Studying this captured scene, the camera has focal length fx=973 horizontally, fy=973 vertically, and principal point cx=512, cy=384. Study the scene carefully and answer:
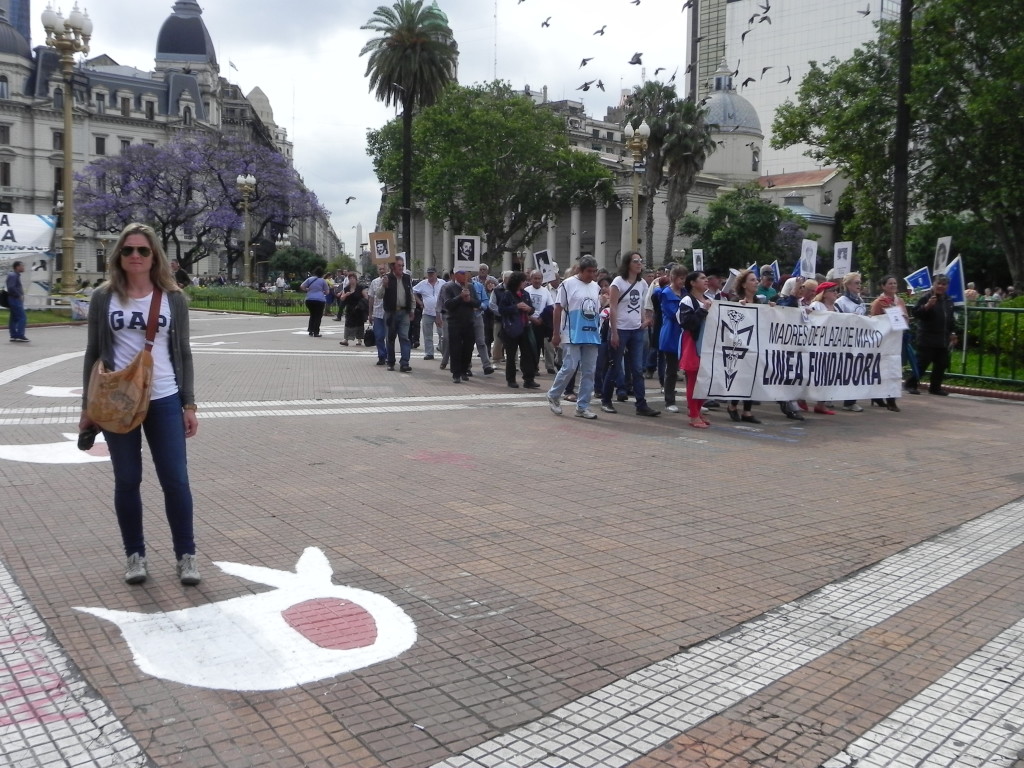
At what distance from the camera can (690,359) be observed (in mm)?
11102

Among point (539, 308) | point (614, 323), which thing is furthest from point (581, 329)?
point (539, 308)

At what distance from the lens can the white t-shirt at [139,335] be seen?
188 inches

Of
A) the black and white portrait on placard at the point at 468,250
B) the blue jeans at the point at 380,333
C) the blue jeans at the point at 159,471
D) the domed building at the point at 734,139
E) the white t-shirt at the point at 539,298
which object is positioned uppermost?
the domed building at the point at 734,139

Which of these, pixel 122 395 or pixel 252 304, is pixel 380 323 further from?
pixel 252 304

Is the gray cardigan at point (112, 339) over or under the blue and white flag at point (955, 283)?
under

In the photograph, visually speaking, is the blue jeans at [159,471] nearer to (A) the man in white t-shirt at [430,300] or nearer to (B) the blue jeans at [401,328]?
(B) the blue jeans at [401,328]

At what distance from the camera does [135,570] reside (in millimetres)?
4863

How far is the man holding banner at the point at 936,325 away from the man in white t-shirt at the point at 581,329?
611 centimetres

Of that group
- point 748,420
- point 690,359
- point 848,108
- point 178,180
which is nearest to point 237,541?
point 690,359

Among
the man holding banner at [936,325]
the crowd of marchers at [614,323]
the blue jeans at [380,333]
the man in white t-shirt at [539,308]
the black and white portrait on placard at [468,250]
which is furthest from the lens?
the black and white portrait on placard at [468,250]

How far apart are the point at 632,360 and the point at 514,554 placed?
21.2 ft

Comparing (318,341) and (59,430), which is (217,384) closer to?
(59,430)

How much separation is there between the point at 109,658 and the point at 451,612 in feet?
4.91

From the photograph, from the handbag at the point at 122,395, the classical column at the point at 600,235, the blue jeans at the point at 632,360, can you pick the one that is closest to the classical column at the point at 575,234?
the classical column at the point at 600,235
